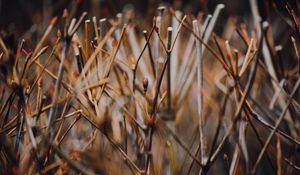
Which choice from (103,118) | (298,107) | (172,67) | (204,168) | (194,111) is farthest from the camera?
(194,111)

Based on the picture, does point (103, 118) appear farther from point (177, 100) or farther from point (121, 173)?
point (177, 100)

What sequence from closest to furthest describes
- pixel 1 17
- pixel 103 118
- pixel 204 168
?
pixel 103 118, pixel 204 168, pixel 1 17

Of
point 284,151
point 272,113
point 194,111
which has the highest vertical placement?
point 272,113

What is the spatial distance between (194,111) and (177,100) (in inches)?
14.8

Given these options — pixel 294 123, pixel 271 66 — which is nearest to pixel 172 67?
pixel 271 66

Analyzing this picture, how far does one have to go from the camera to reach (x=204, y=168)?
837 mm

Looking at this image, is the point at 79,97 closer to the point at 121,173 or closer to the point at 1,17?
the point at 121,173

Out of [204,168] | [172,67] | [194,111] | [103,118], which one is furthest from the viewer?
[194,111]

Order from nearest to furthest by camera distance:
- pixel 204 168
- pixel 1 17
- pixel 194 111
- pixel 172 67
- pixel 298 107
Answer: pixel 204 168 → pixel 298 107 → pixel 172 67 → pixel 194 111 → pixel 1 17

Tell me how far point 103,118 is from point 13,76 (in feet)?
0.68

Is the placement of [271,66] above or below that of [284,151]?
above

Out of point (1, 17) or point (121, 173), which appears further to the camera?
point (1, 17)

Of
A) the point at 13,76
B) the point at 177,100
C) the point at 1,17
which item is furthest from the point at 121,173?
the point at 1,17

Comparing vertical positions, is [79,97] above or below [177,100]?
above
